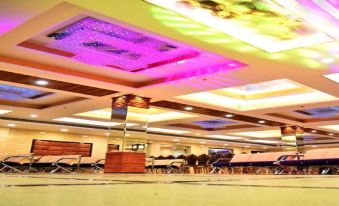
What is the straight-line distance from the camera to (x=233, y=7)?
517 centimetres

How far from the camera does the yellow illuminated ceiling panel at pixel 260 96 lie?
11172 mm

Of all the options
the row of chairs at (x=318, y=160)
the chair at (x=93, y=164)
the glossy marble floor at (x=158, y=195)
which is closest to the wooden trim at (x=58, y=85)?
A: the chair at (x=93, y=164)

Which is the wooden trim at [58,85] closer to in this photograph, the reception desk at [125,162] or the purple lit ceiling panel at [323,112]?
the reception desk at [125,162]

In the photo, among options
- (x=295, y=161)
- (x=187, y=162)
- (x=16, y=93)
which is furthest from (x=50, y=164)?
(x=295, y=161)

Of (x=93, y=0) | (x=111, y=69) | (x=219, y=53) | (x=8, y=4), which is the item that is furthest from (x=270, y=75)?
(x=8, y=4)

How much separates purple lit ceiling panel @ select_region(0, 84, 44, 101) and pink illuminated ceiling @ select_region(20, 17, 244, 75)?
4626 mm

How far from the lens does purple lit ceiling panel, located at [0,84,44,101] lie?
433 inches

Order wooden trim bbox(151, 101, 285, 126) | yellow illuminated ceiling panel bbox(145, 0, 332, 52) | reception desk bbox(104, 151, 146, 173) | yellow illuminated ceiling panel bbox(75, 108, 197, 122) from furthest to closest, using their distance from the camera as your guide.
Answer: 1. yellow illuminated ceiling panel bbox(75, 108, 197, 122)
2. wooden trim bbox(151, 101, 285, 126)
3. reception desk bbox(104, 151, 146, 173)
4. yellow illuminated ceiling panel bbox(145, 0, 332, 52)

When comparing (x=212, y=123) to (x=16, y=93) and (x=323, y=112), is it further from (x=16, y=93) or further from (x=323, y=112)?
(x=16, y=93)

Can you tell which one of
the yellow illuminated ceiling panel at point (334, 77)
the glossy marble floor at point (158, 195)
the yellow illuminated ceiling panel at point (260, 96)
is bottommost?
the glossy marble floor at point (158, 195)

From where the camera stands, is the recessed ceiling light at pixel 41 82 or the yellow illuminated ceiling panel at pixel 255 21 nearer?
the yellow illuminated ceiling panel at pixel 255 21

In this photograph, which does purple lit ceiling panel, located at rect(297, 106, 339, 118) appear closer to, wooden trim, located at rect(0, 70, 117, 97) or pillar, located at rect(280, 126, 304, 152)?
pillar, located at rect(280, 126, 304, 152)

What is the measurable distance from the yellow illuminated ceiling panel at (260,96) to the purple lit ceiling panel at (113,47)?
3527mm

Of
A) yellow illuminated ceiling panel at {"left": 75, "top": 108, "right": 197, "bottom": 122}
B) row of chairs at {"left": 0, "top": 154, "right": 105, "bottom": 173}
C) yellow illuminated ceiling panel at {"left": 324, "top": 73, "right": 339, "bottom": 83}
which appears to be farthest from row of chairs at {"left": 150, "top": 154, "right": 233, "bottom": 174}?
yellow illuminated ceiling panel at {"left": 324, "top": 73, "right": 339, "bottom": 83}
